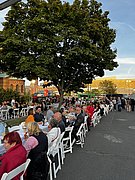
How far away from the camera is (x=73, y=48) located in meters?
22.4

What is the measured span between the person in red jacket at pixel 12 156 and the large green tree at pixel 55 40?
1744 centimetres

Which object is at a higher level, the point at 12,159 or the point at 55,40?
the point at 55,40

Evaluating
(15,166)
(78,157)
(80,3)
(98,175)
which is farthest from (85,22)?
(15,166)

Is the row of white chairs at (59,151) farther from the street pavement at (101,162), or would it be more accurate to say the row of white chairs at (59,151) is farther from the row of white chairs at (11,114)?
the row of white chairs at (11,114)

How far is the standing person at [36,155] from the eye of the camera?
4.71 m

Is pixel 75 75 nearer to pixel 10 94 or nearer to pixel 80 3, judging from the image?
pixel 80 3

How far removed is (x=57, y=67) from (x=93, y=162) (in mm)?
17631

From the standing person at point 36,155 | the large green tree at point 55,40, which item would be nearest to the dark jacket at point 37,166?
the standing person at point 36,155

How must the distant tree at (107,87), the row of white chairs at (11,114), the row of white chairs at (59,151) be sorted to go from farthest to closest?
the distant tree at (107,87), the row of white chairs at (11,114), the row of white chairs at (59,151)

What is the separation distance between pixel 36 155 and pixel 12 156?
113 centimetres

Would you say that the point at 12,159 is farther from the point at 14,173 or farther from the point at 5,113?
the point at 5,113

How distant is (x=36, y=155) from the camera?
487cm

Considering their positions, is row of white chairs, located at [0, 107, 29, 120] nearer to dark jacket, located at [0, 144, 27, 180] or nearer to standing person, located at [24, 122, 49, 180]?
standing person, located at [24, 122, 49, 180]

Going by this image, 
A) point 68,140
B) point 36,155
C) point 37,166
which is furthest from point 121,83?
point 37,166
